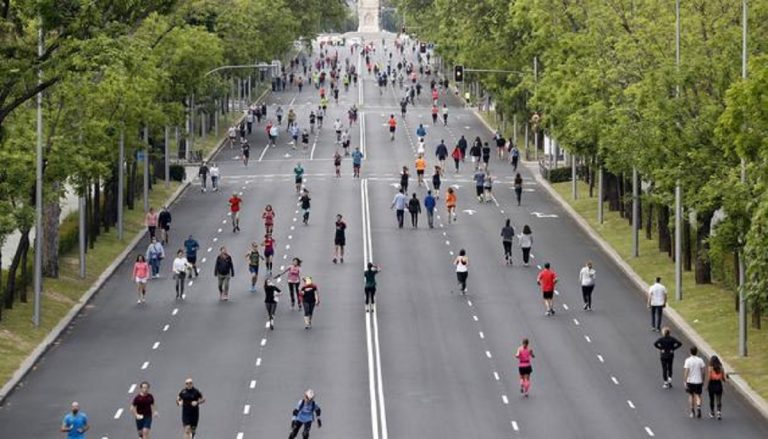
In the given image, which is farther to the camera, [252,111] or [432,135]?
[252,111]

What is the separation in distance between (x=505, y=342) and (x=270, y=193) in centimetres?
3387

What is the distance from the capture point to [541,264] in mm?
62844

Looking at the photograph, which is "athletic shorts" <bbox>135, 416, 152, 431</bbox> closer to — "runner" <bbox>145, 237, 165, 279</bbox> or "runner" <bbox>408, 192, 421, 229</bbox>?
"runner" <bbox>145, 237, 165, 279</bbox>

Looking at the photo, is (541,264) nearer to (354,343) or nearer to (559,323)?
(559,323)

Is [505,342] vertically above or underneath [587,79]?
underneath

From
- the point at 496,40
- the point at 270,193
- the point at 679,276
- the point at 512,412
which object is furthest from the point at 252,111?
the point at 512,412

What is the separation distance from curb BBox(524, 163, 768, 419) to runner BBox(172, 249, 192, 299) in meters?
12.4

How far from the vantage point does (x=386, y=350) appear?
4850 cm

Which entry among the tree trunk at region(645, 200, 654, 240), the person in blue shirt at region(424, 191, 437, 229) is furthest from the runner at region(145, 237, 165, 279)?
the tree trunk at region(645, 200, 654, 240)

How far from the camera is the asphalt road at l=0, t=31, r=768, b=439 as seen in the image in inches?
1610

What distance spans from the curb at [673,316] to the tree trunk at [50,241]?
1639 cm

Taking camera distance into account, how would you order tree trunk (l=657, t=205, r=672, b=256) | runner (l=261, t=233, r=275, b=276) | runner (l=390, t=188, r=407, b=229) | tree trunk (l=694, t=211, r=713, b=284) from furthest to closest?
1. runner (l=390, t=188, r=407, b=229)
2. tree trunk (l=657, t=205, r=672, b=256)
3. runner (l=261, t=233, r=275, b=276)
4. tree trunk (l=694, t=211, r=713, b=284)

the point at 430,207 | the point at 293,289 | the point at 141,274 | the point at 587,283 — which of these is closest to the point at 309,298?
the point at 293,289

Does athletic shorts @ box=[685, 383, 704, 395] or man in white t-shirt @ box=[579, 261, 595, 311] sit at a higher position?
man in white t-shirt @ box=[579, 261, 595, 311]
